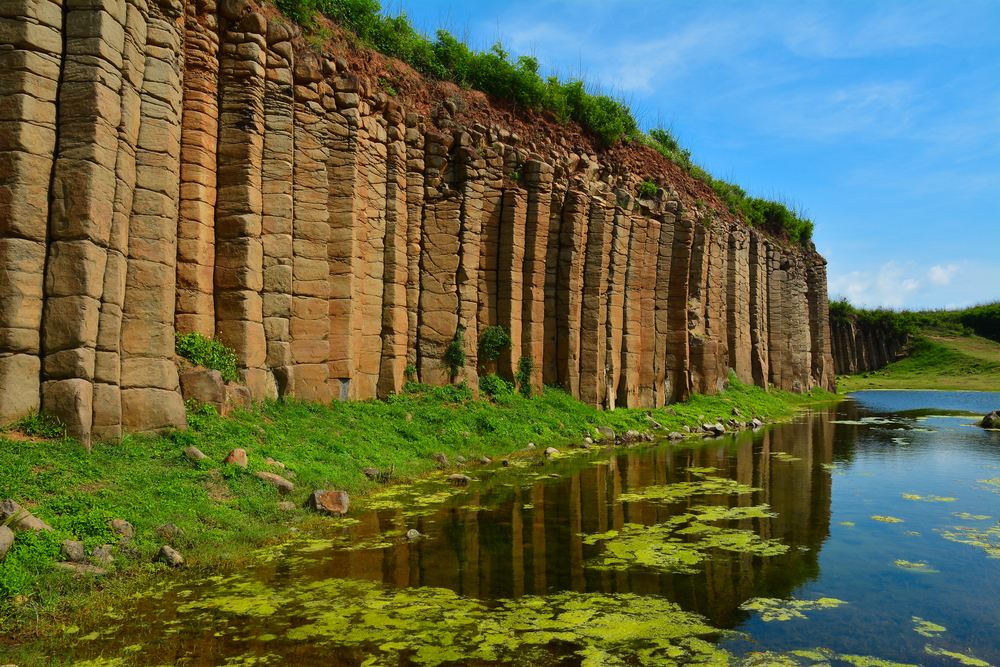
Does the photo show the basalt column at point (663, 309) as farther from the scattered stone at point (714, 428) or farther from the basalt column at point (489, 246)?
the basalt column at point (489, 246)

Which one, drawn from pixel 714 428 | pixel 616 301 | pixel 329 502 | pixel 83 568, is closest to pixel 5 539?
pixel 83 568

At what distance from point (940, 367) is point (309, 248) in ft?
217

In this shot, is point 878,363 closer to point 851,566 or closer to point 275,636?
point 851,566

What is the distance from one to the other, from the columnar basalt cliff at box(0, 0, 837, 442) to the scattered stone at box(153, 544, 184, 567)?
2.52 metres

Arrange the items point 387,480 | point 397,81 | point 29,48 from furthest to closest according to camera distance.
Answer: point 397,81, point 387,480, point 29,48

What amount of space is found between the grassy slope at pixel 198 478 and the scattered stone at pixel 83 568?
0.30ft

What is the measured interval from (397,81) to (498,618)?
50.8 ft

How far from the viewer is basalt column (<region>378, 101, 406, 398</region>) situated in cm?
1636

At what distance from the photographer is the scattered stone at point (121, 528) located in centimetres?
709

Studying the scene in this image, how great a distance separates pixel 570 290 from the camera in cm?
2117

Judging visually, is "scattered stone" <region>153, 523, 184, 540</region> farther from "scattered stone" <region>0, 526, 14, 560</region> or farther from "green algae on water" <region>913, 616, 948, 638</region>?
"green algae on water" <region>913, 616, 948, 638</region>

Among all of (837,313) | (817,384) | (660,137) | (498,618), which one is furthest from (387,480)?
(837,313)

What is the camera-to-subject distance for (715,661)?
527 centimetres

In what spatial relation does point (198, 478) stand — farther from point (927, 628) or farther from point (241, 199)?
point (927, 628)
